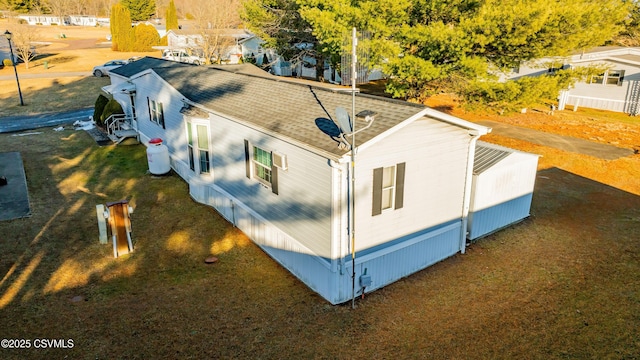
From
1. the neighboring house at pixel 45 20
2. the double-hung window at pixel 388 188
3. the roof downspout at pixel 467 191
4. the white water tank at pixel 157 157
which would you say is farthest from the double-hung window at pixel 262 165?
the neighboring house at pixel 45 20

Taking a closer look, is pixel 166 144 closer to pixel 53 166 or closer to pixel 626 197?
pixel 53 166

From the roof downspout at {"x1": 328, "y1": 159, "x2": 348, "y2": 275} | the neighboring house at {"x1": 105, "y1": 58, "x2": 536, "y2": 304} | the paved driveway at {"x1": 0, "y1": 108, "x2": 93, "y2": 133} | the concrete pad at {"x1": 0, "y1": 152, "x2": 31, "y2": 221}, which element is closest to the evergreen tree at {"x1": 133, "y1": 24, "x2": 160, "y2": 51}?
the paved driveway at {"x1": 0, "y1": 108, "x2": 93, "y2": 133}

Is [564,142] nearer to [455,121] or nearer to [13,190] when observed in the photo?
[455,121]

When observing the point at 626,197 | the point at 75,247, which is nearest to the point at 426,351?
the point at 75,247

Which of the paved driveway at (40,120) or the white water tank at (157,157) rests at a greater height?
the white water tank at (157,157)

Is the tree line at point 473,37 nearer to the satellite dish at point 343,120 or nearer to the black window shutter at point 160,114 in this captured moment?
the black window shutter at point 160,114

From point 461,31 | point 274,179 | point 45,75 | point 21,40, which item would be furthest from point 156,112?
point 21,40
